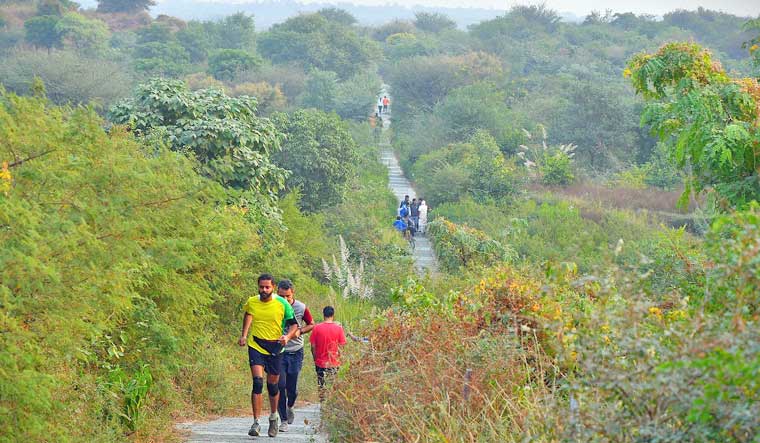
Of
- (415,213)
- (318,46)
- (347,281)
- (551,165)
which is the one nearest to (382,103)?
(318,46)

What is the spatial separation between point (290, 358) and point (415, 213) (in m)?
23.1

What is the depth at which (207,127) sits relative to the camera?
714 inches

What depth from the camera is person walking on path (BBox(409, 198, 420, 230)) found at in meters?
32.5

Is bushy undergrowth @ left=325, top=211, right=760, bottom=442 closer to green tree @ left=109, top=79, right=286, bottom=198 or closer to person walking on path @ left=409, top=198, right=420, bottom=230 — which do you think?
green tree @ left=109, top=79, right=286, bottom=198

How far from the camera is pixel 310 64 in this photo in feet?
252

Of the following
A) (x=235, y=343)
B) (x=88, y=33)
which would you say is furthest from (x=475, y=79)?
(x=235, y=343)

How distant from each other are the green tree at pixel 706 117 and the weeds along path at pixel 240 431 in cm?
567

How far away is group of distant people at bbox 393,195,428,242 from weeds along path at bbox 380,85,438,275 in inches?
16.4

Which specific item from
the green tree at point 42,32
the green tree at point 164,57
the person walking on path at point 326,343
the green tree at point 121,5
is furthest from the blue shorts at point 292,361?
the green tree at point 121,5

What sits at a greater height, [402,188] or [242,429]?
[242,429]

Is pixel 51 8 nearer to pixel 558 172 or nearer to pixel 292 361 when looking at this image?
pixel 558 172

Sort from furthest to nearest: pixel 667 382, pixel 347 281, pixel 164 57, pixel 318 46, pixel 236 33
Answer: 1. pixel 236 33
2. pixel 318 46
3. pixel 164 57
4. pixel 347 281
5. pixel 667 382

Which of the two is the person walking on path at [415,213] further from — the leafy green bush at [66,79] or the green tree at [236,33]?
the green tree at [236,33]

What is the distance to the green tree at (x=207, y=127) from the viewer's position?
18.0m
